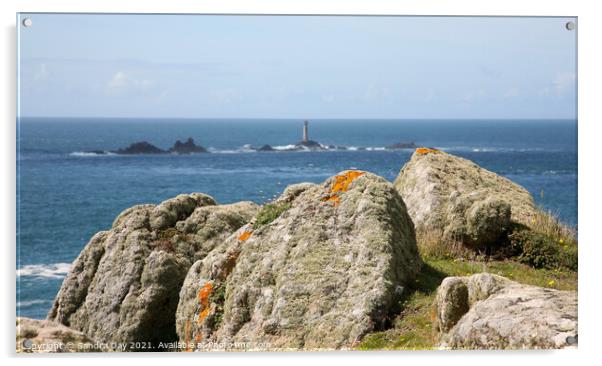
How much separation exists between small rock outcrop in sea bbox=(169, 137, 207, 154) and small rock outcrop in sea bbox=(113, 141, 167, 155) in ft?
0.78

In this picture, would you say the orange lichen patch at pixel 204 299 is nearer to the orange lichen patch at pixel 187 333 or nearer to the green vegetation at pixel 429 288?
the orange lichen patch at pixel 187 333

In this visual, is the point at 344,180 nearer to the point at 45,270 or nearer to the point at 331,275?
the point at 331,275

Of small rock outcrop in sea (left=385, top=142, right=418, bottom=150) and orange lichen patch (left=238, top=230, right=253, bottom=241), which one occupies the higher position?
small rock outcrop in sea (left=385, top=142, right=418, bottom=150)

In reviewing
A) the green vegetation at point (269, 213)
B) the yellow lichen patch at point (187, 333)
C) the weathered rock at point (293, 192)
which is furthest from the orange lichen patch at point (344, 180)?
the yellow lichen patch at point (187, 333)

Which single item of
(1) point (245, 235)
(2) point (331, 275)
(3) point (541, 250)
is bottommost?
(2) point (331, 275)

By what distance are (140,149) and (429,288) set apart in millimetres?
5515

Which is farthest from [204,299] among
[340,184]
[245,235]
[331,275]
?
[340,184]

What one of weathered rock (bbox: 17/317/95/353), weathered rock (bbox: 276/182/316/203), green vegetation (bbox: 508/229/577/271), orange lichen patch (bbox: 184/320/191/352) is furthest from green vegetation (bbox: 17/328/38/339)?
green vegetation (bbox: 508/229/577/271)

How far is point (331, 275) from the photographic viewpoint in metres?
10.1

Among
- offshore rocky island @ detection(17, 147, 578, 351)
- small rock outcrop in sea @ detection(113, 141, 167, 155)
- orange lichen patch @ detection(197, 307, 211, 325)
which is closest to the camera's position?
offshore rocky island @ detection(17, 147, 578, 351)

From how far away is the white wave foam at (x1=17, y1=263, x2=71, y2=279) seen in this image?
1069 cm

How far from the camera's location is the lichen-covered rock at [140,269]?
11.5m

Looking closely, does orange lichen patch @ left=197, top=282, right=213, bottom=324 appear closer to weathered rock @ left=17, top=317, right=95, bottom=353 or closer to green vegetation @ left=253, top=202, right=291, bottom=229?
green vegetation @ left=253, top=202, right=291, bottom=229

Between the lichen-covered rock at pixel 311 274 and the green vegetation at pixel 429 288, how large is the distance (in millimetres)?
166
